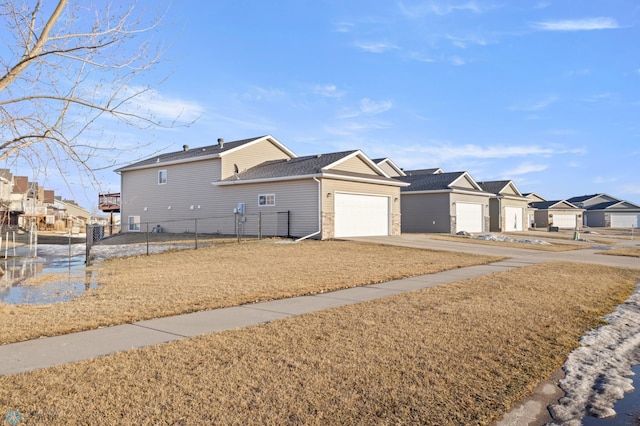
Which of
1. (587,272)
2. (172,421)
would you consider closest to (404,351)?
(172,421)

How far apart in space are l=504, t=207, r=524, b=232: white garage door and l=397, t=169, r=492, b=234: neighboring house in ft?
15.1

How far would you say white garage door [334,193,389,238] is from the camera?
23766 mm

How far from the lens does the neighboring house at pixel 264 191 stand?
75.9 ft

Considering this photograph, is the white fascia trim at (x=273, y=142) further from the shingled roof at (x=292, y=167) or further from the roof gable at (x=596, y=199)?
the roof gable at (x=596, y=199)

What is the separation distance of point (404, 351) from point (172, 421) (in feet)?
9.12

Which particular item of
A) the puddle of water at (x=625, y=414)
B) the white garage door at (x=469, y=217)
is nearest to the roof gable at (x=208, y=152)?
the white garage door at (x=469, y=217)

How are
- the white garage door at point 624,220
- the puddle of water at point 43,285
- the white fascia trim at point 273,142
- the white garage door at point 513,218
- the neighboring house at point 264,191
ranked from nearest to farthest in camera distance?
1. the puddle of water at point 43,285
2. the neighboring house at point 264,191
3. the white fascia trim at point 273,142
4. the white garage door at point 513,218
5. the white garage door at point 624,220

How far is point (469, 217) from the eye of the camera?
3409cm

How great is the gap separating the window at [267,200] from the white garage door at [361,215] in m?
3.39

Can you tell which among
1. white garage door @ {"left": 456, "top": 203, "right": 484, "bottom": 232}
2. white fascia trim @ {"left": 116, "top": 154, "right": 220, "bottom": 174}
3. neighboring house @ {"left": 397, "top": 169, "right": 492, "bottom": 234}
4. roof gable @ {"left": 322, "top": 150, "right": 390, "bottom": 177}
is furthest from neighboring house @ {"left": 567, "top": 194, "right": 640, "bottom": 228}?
white fascia trim @ {"left": 116, "top": 154, "right": 220, "bottom": 174}

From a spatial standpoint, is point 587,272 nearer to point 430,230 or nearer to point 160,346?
point 160,346

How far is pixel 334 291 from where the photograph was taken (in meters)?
9.91

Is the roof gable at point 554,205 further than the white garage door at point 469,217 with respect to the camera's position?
Yes

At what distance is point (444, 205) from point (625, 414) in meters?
28.5
